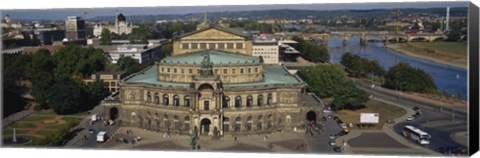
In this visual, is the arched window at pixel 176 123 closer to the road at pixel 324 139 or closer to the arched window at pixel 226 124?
the arched window at pixel 226 124

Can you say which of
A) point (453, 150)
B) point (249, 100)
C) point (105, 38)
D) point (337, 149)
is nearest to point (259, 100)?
point (249, 100)

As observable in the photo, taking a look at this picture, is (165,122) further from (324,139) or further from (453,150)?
(453,150)

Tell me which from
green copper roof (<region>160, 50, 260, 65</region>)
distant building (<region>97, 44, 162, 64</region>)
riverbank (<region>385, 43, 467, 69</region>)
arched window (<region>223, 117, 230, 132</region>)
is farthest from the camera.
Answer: distant building (<region>97, 44, 162, 64</region>)

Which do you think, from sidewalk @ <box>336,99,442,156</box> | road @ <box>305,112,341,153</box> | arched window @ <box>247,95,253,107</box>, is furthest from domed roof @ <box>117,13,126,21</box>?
sidewalk @ <box>336,99,442,156</box>

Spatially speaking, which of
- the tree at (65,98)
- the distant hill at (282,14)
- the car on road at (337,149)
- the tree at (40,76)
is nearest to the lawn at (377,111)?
the car on road at (337,149)

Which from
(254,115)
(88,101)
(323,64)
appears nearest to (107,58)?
(88,101)

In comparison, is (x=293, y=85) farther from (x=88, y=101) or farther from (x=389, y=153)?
(x=88, y=101)

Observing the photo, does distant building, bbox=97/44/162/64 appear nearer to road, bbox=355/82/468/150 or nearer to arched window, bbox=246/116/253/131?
arched window, bbox=246/116/253/131
